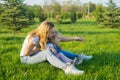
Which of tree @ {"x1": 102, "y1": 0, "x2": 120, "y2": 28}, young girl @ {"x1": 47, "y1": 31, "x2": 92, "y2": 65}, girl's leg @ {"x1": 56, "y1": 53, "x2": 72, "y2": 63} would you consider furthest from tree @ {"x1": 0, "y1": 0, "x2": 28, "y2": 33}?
girl's leg @ {"x1": 56, "y1": 53, "x2": 72, "y2": 63}

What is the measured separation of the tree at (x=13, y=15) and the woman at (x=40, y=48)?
486 inches

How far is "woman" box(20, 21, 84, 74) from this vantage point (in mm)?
5781

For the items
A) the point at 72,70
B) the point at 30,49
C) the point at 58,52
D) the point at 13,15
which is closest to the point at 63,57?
the point at 58,52

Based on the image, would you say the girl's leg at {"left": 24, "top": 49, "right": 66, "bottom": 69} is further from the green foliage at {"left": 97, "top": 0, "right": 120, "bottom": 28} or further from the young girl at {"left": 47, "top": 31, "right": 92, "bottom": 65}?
the green foliage at {"left": 97, "top": 0, "right": 120, "bottom": 28}

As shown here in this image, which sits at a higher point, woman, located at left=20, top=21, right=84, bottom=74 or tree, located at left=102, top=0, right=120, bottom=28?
woman, located at left=20, top=21, right=84, bottom=74

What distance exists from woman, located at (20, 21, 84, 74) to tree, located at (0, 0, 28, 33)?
1234cm

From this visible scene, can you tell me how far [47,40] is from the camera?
19.7 feet

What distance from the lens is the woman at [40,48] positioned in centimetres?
578

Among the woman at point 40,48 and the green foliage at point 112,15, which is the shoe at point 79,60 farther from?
the green foliage at point 112,15

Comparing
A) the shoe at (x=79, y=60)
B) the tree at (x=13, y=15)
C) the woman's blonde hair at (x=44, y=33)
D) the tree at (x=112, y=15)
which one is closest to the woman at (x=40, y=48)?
the woman's blonde hair at (x=44, y=33)

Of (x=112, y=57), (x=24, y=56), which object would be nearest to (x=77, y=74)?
(x=24, y=56)

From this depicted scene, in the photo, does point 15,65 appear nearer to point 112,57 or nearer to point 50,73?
point 50,73

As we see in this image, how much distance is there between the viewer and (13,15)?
1844cm

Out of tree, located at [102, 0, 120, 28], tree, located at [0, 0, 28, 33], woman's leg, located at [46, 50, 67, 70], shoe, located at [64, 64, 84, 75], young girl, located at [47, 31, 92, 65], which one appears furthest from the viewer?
tree, located at [102, 0, 120, 28]
